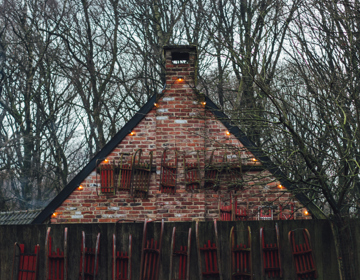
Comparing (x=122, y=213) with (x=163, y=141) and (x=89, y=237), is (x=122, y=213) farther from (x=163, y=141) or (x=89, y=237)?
(x=89, y=237)

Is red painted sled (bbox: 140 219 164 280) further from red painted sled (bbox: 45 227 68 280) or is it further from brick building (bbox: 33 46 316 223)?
brick building (bbox: 33 46 316 223)

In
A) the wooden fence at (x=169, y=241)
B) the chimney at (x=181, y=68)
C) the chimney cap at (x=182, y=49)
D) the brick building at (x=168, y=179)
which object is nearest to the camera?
the wooden fence at (x=169, y=241)

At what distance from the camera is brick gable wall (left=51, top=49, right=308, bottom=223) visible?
8.68 m

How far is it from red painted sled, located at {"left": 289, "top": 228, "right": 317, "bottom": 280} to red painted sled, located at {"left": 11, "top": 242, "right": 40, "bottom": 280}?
288cm

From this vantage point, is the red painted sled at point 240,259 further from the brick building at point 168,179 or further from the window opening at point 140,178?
the window opening at point 140,178

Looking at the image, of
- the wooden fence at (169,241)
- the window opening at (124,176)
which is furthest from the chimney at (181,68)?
the wooden fence at (169,241)

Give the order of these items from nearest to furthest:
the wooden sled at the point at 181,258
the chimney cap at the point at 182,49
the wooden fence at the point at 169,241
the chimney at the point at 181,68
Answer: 1. the wooden sled at the point at 181,258
2. the wooden fence at the point at 169,241
3. the chimney at the point at 181,68
4. the chimney cap at the point at 182,49

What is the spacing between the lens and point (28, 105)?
1828 centimetres

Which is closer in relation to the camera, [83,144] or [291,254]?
[291,254]

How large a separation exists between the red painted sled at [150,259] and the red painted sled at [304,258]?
1.49 metres

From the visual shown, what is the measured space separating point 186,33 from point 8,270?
12.4 m

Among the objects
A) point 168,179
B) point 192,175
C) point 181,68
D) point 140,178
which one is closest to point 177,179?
point 168,179

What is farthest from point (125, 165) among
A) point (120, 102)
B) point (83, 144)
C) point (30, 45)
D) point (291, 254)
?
point (83, 144)

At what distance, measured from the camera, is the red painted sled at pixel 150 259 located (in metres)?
5.81
